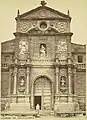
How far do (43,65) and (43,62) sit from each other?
0.07 meters

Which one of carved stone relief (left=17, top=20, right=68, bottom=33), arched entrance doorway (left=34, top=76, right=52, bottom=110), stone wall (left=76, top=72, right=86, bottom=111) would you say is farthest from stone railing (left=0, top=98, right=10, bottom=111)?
carved stone relief (left=17, top=20, right=68, bottom=33)

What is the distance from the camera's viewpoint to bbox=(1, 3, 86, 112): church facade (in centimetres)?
556

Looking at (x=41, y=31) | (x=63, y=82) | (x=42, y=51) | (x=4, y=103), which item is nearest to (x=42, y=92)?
(x=63, y=82)

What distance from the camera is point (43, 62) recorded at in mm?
5820

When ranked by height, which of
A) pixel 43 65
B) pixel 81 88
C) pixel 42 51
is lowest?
pixel 81 88

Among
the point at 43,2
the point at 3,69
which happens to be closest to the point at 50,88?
the point at 3,69

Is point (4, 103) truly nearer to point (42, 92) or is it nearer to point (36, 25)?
point (42, 92)

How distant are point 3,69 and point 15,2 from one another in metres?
1.48

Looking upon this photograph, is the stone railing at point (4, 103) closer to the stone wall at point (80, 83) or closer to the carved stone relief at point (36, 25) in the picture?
the stone wall at point (80, 83)

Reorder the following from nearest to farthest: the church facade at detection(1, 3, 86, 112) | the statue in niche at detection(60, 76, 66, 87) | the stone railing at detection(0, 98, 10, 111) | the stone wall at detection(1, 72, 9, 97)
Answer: the stone railing at detection(0, 98, 10, 111)
the stone wall at detection(1, 72, 9, 97)
the church facade at detection(1, 3, 86, 112)
the statue in niche at detection(60, 76, 66, 87)

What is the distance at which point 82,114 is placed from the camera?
4.70m

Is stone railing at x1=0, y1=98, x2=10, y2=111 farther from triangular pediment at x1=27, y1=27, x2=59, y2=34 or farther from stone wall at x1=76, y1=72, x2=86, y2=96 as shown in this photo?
triangular pediment at x1=27, y1=27, x2=59, y2=34

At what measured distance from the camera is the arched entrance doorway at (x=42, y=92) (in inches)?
224

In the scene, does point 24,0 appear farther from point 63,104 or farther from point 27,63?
point 63,104
